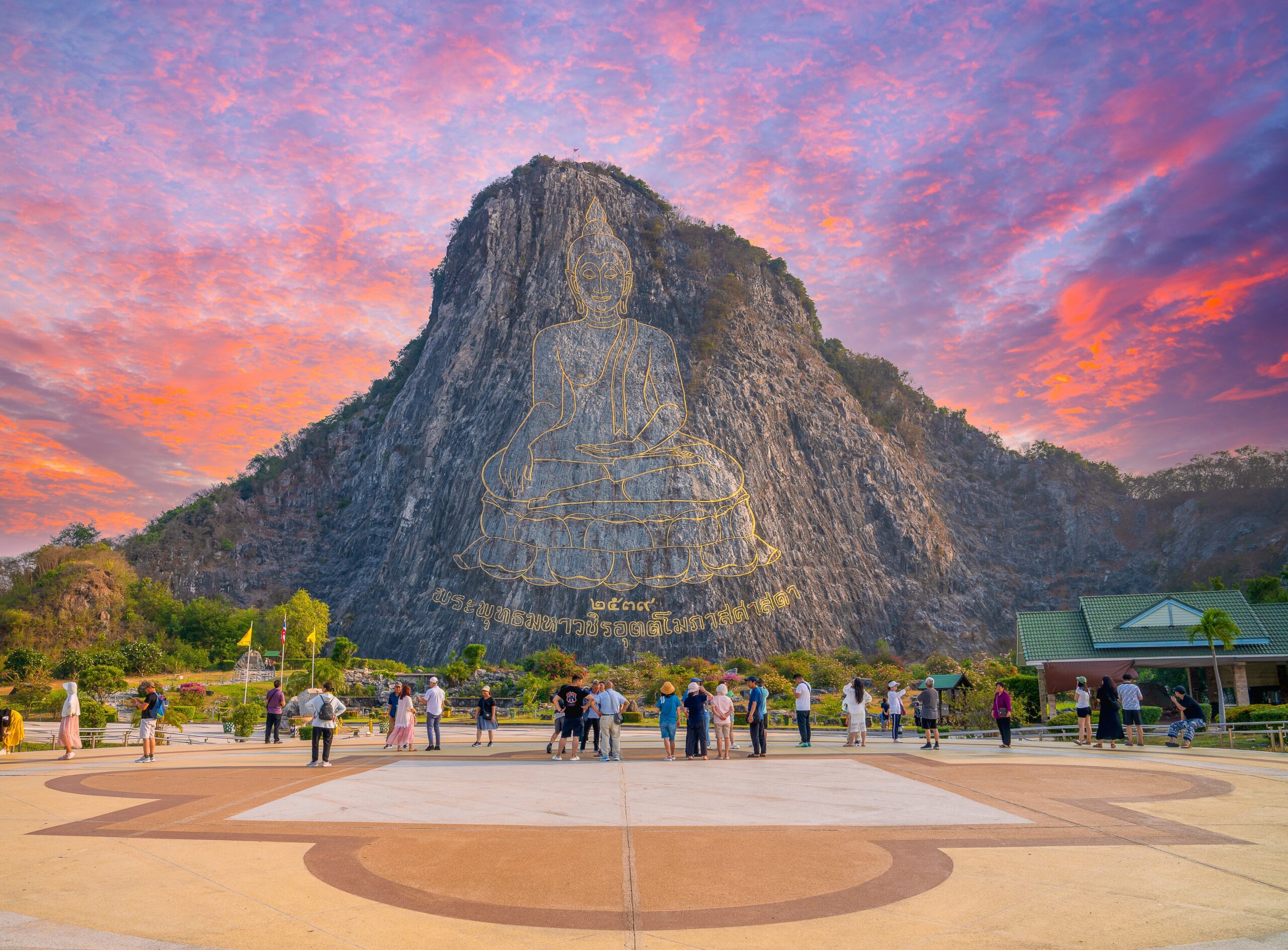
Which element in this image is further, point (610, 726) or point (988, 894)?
point (610, 726)

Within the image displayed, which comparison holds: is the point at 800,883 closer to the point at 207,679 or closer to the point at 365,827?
the point at 365,827

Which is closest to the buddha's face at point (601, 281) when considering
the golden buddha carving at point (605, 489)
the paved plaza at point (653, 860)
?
the golden buddha carving at point (605, 489)

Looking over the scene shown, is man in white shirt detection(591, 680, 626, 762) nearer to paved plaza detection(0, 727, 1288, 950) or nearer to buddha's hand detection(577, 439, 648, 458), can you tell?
paved plaza detection(0, 727, 1288, 950)

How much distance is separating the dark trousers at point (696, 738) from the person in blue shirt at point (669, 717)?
34 cm

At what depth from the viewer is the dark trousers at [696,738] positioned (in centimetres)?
1591

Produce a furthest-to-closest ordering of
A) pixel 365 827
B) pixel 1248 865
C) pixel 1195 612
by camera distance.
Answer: pixel 1195 612 < pixel 365 827 < pixel 1248 865

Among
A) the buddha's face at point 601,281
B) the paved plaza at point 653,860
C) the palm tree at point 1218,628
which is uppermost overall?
the buddha's face at point 601,281

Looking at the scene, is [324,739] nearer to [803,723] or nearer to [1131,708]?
[803,723]

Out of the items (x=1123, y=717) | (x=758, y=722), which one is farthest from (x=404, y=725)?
(x=1123, y=717)

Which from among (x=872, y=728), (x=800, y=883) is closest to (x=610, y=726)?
(x=800, y=883)

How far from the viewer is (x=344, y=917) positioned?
5367 mm

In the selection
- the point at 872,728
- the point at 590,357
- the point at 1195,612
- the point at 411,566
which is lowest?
the point at 872,728

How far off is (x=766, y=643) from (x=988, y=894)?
4877cm

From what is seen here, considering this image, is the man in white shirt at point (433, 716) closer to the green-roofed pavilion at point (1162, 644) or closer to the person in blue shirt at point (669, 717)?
the person in blue shirt at point (669, 717)
